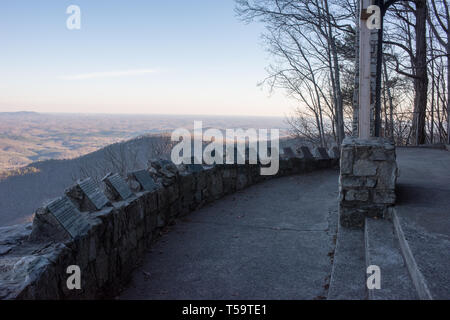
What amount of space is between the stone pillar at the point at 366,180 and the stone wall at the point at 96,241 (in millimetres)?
2434

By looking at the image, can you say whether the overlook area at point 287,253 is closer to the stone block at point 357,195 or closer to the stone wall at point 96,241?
the stone wall at point 96,241

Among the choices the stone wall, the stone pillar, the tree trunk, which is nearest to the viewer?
the stone wall

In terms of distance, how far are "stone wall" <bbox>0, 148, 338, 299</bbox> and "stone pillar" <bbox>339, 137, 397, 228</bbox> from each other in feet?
7.99

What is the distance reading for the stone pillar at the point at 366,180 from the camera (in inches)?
163

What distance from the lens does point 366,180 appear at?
4234 millimetres

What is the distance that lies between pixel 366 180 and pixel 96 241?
3.07 meters

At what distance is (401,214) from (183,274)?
2354 millimetres

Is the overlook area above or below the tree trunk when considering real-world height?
below

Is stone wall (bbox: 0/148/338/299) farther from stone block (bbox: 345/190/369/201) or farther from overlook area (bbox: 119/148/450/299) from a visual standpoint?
stone block (bbox: 345/190/369/201)

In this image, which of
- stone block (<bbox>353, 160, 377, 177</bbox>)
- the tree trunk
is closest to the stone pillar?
stone block (<bbox>353, 160, 377, 177</bbox>)

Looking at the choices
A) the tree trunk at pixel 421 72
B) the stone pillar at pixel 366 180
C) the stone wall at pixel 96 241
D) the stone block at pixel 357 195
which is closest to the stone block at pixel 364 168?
the stone pillar at pixel 366 180

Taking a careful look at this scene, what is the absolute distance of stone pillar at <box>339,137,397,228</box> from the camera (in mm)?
4141
